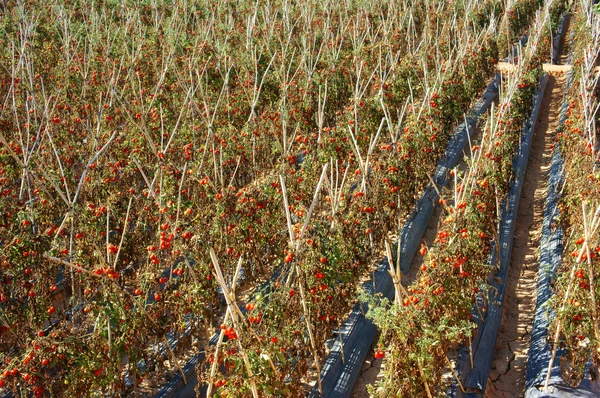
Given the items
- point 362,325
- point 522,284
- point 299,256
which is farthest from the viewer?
point 522,284

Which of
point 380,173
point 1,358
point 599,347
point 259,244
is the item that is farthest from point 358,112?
point 1,358

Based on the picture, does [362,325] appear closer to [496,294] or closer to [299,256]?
[496,294]

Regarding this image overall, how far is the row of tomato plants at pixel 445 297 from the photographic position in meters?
2.85

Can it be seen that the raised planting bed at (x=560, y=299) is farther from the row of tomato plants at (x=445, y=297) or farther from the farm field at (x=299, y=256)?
the row of tomato plants at (x=445, y=297)

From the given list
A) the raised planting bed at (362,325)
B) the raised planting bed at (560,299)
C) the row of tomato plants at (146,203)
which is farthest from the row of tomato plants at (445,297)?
the row of tomato plants at (146,203)

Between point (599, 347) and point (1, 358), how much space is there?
3241mm

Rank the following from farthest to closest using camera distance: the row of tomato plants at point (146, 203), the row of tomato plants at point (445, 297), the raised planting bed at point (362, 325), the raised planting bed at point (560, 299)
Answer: the raised planting bed at point (362, 325), the raised planting bed at point (560, 299), the row of tomato plants at point (146, 203), the row of tomato plants at point (445, 297)

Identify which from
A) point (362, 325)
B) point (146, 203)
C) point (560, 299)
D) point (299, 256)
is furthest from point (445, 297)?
point (146, 203)

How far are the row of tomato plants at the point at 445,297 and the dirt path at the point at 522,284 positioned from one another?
33cm

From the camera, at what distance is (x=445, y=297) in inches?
131

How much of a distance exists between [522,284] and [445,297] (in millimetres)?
2087

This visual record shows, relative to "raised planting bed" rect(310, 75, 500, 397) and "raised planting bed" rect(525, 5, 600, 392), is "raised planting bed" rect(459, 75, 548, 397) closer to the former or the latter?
"raised planting bed" rect(525, 5, 600, 392)

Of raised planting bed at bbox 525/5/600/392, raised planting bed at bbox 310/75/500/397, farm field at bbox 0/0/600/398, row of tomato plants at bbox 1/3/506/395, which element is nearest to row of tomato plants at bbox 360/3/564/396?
farm field at bbox 0/0/600/398

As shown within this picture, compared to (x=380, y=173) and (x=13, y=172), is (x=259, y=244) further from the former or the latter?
(x=13, y=172)
